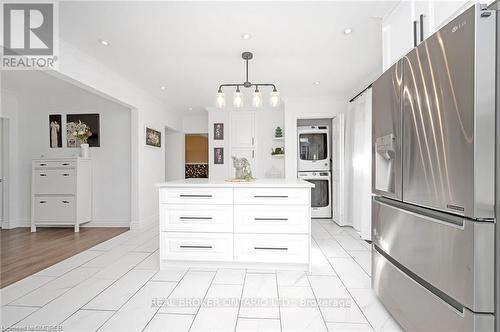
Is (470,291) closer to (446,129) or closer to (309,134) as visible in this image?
(446,129)

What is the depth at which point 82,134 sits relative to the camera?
4.59m

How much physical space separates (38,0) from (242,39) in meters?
1.71

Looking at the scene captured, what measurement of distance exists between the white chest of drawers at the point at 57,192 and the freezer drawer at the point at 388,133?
4.46m

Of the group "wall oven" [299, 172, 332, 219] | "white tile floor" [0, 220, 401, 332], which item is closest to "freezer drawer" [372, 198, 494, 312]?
"white tile floor" [0, 220, 401, 332]

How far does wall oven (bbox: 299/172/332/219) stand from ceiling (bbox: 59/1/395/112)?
1879 mm

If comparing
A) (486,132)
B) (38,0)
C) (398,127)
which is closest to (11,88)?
(38,0)

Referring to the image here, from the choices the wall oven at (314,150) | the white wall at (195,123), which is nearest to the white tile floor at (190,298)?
the wall oven at (314,150)

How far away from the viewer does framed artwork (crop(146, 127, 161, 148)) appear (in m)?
4.77

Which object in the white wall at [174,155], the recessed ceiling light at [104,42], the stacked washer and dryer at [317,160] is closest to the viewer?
the recessed ceiling light at [104,42]

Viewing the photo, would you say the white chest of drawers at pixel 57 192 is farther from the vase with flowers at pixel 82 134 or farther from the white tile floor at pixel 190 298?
the white tile floor at pixel 190 298

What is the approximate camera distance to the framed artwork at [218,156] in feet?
19.0

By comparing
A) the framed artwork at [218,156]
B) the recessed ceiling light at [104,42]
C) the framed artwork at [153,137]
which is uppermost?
the recessed ceiling light at [104,42]

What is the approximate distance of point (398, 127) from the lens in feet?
5.28
